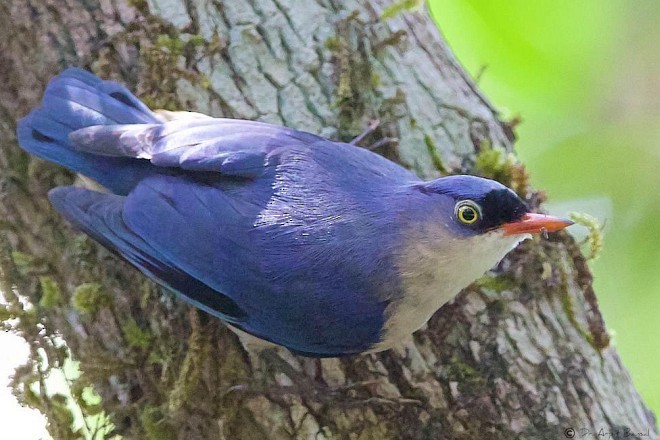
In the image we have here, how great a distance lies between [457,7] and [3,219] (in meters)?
2.50

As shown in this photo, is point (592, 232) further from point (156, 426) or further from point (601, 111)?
point (156, 426)

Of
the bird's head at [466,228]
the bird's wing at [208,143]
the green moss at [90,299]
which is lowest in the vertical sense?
the bird's head at [466,228]

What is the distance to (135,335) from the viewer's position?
3.32 metres

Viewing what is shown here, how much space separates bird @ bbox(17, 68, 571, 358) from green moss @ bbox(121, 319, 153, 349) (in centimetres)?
22

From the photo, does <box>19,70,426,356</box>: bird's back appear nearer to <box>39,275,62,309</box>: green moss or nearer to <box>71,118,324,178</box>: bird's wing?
<box>71,118,324,178</box>: bird's wing

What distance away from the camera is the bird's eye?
304 cm

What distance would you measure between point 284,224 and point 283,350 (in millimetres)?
534

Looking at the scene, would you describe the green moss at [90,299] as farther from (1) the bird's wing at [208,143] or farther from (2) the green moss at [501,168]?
(2) the green moss at [501,168]

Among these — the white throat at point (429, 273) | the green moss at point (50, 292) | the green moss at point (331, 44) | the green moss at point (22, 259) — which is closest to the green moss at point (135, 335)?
the green moss at point (50, 292)

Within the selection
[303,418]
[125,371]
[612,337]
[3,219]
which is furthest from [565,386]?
[3,219]

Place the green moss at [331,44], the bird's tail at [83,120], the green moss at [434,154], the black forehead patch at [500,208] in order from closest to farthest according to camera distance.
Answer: the black forehead patch at [500,208]
the bird's tail at [83,120]
the green moss at [434,154]
the green moss at [331,44]

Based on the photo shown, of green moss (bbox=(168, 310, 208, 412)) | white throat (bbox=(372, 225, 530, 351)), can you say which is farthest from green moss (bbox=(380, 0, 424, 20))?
green moss (bbox=(168, 310, 208, 412))

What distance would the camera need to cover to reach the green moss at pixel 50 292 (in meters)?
3.46

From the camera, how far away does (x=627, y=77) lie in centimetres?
479
